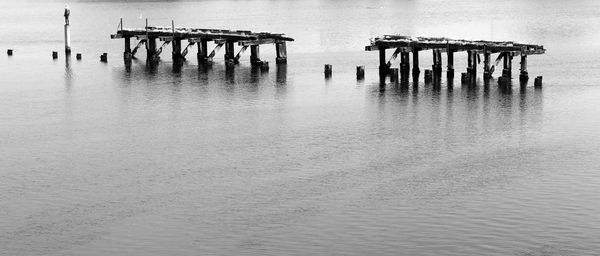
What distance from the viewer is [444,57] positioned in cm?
8719

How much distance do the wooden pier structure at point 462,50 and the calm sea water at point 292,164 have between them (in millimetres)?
2187

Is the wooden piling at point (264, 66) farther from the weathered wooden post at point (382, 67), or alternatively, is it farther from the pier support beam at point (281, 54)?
the weathered wooden post at point (382, 67)

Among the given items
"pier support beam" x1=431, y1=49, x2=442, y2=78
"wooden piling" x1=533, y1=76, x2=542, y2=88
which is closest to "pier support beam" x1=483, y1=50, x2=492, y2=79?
"pier support beam" x1=431, y1=49, x2=442, y2=78

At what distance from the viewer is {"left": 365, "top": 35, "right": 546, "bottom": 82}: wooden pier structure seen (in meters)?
64.1

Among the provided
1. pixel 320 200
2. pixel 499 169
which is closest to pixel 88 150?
pixel 320 200

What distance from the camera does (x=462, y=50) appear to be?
66938 mm

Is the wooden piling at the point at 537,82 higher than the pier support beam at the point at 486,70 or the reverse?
the reverse

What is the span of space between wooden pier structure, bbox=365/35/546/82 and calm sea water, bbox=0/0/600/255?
219 centimetres

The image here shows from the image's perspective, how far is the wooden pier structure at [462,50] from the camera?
6412 centimetres

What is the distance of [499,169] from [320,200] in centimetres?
815

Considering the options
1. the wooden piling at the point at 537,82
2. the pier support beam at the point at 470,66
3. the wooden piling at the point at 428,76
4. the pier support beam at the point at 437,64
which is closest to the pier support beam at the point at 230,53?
the pier support beam at the point at 437,64

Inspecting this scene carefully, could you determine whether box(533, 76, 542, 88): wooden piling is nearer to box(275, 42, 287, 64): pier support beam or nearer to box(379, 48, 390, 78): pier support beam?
box(379, 48, 390, 78): pier support beam

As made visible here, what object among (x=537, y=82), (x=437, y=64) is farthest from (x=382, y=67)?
(x=537, y=82)

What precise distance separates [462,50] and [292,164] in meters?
26.2
